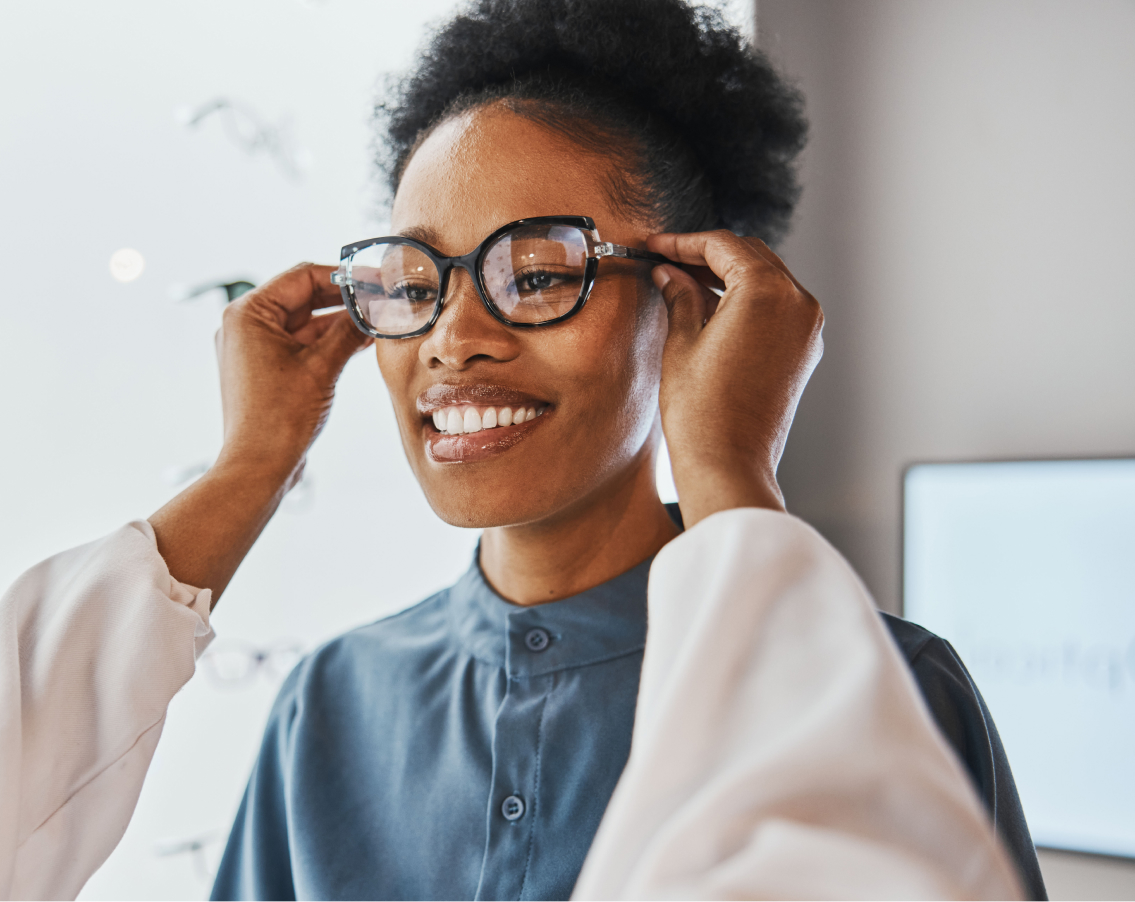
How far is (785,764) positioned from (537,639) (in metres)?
0.42

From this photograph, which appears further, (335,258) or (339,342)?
(335,258)

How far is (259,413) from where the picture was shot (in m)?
0.83

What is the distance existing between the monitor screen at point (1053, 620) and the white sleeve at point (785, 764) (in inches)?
34.5

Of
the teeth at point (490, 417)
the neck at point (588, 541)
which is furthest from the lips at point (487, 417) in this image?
the neck at point (588, 541)

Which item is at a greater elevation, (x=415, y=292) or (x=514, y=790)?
(x=415, y=292)

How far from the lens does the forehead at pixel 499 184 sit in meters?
0.72

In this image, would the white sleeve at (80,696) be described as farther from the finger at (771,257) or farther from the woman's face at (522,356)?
the finger at (771,257)

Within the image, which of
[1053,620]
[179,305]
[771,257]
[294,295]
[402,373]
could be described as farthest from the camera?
[179,305]

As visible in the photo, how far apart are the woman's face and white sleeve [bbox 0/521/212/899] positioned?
0.80ft

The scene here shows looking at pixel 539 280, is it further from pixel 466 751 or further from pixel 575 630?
pixel 466 751

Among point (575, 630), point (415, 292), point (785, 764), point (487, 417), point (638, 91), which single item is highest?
point (638, 91)

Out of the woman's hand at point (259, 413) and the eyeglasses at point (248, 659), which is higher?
the woman's hand at point (259, 413)

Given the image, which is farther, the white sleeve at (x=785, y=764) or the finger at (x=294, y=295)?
the finger at (x=294, y=295)

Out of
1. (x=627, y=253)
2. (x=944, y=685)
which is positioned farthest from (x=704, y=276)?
(x=944, y=685)
